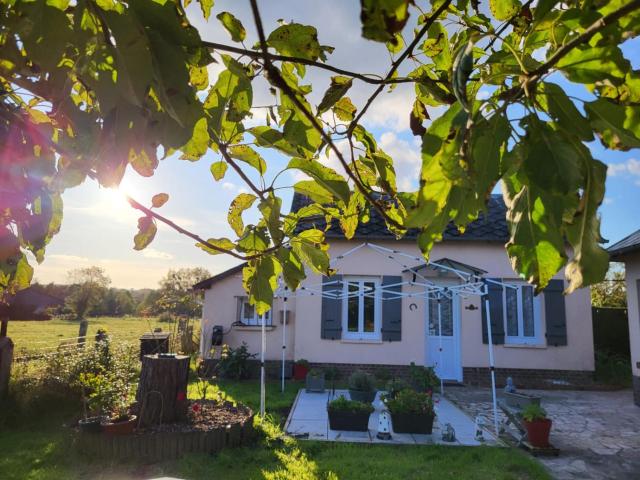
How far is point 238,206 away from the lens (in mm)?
1222

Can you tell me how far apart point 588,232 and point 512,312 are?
475 inches

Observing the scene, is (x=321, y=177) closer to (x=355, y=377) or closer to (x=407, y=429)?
(x=407, y=429)

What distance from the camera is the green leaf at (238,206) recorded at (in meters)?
1.22

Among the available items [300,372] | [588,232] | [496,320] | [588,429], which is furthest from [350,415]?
[588,232]

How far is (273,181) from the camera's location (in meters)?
1.08

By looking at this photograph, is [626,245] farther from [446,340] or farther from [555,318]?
[446,340]

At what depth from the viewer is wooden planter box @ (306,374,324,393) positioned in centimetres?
985

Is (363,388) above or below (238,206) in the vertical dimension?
below

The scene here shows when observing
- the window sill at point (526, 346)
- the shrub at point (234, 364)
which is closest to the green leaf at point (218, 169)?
the shrub at point (234, 364)

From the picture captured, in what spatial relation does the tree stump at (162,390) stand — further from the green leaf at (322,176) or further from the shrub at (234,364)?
the green leaf at (322,176)

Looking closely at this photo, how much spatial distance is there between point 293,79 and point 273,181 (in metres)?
0.24

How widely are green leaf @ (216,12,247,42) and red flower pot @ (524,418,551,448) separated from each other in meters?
6.84

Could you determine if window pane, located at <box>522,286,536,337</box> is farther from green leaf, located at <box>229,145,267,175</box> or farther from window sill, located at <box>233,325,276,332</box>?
green leaf, located at <box>229,145,267,175</box>

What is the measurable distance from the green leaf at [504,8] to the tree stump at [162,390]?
6.28 meters
